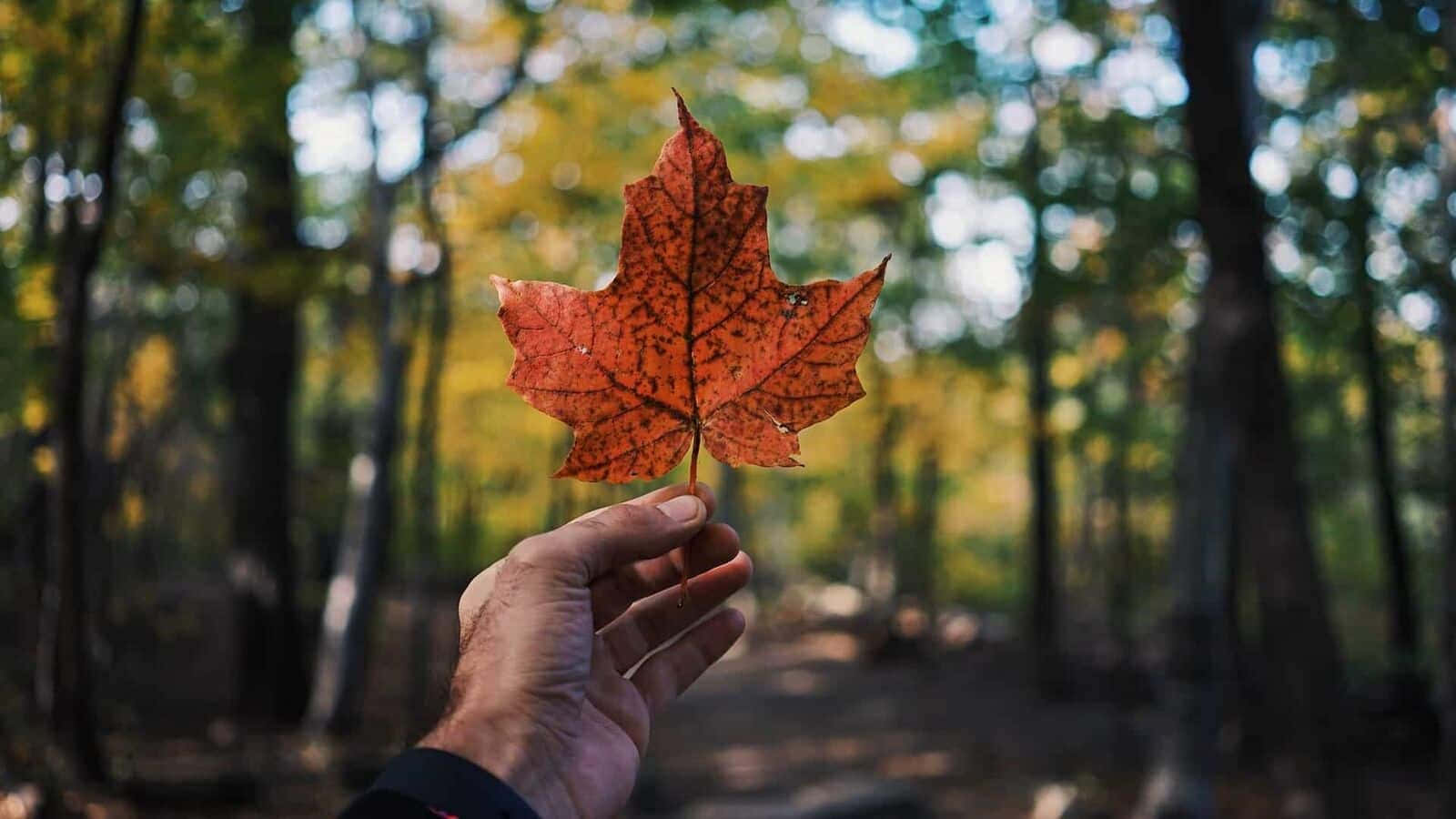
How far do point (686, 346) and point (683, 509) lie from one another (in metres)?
0.23

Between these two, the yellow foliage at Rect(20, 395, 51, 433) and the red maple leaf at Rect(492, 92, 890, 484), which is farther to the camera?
the yellow foliage at Rect(20, 395, 51, 433)

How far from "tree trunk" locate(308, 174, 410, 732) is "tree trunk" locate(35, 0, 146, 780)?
3245mm

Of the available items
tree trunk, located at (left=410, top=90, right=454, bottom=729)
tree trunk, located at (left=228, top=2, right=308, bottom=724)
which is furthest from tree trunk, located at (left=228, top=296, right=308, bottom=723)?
tree trunk, located at (left=410, top=90, right=454, bottom=729)

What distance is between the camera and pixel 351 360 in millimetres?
12039

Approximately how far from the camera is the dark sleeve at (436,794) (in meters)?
1.24

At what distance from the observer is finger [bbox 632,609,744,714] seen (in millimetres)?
1682

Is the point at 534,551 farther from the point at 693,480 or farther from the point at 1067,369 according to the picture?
the point at 1067,369

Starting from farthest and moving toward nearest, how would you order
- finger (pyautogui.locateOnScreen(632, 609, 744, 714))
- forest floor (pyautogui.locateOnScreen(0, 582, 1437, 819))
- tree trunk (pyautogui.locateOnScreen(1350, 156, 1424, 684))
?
tree trunk (pyautogui.locateOnScreen(1350, 156, 1424, 684)), forest floor (pyautogui.locateOnScreen(0, 582, 1437, 819)), finger (pyautogui.locateOnScreen(632, 609, 744, 714))

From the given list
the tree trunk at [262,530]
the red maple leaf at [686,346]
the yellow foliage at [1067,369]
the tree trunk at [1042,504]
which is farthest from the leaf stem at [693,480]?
the yellow foliage at [1067,369]

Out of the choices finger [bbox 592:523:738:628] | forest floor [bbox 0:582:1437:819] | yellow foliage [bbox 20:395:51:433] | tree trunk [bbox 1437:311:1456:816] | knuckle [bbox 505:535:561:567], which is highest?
yellow foliage [bbox 20:395:51:433]

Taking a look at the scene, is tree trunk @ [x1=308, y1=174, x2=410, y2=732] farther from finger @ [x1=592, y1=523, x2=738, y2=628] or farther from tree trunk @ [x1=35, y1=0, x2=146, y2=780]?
finger @ [x1=592, y1=523, x2=738, y2=628]

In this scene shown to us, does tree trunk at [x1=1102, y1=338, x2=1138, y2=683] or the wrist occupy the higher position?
the wrist

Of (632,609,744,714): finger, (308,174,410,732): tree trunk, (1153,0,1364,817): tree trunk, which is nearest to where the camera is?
(632,609,744,714): finger

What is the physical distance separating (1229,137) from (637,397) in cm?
600
